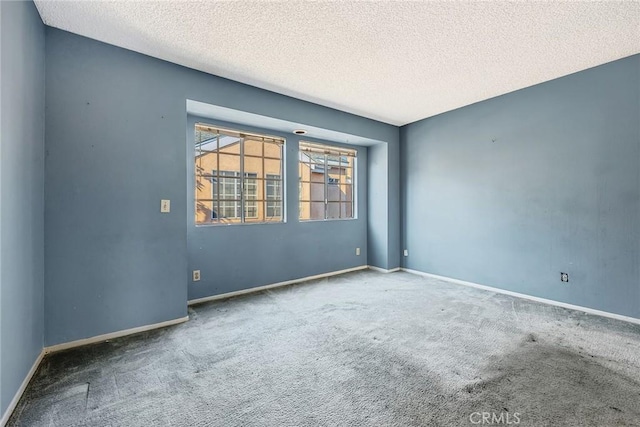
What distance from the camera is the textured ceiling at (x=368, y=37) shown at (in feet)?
6.47

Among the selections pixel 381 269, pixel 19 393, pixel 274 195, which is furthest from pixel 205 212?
pixel 381 269

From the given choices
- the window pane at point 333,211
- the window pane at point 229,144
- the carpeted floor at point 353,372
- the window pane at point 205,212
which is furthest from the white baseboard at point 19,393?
the window pane at point 333,211

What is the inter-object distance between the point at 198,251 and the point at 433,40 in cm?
319

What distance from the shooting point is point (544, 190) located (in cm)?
323

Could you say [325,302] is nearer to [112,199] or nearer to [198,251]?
[198,251]

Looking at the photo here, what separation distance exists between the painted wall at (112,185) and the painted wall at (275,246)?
58 cm

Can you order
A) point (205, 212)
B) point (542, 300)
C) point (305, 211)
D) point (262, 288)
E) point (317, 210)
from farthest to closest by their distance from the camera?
point (317, 210) < point (305, 211) < point (262, 288) < point (205, 212) < point (542, 300)

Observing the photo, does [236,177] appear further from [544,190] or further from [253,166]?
[544,190]

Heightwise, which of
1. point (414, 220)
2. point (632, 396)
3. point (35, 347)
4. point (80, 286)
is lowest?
point (632, 396)

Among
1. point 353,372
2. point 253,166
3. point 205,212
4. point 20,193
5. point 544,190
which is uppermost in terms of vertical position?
point 253,166

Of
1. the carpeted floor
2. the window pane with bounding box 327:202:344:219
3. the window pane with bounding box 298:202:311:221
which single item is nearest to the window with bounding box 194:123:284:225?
the window pane with bounding box 298:202:311:221

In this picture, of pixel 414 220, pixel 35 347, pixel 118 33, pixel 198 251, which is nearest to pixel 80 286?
pixel 35 347

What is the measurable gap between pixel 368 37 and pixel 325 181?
2.52 meters

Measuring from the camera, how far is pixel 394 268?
478 cm
